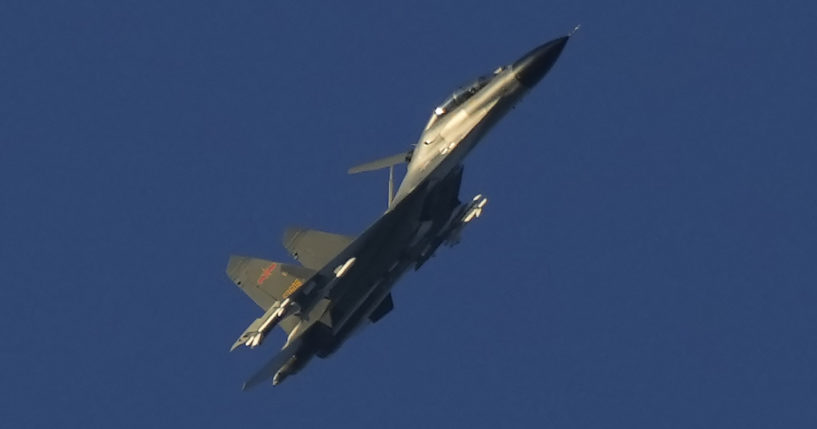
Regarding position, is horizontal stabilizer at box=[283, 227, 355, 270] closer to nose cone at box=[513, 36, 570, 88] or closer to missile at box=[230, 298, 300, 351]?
missile at box=[230, 298, 300, 351]

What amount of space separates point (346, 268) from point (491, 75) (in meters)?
6.44

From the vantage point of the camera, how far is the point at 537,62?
34000mm

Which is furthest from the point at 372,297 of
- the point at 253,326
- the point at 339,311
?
the point at 253,326

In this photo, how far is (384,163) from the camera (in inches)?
1478

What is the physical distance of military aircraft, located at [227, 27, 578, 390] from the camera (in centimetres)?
3525

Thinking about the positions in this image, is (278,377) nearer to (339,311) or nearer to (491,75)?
(339,311)

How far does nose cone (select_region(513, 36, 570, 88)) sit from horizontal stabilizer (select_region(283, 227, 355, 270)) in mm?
7555

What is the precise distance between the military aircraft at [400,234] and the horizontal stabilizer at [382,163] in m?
0.03

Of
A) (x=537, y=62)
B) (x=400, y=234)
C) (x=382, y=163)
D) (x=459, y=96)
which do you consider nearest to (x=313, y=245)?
(x=382, y=163)

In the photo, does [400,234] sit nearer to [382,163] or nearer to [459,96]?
[382,163]

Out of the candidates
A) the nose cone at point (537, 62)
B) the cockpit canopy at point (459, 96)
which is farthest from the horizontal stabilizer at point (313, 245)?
the nose cone at point (537, 62)

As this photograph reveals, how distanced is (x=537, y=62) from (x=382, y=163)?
5880 millimetres

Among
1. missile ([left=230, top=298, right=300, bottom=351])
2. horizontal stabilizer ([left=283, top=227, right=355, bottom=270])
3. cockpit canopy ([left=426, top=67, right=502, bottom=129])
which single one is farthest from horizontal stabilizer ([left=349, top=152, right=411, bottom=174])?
missile ([left=230, top=298, right=300, bottom=351])

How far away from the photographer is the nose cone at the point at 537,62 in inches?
1326
